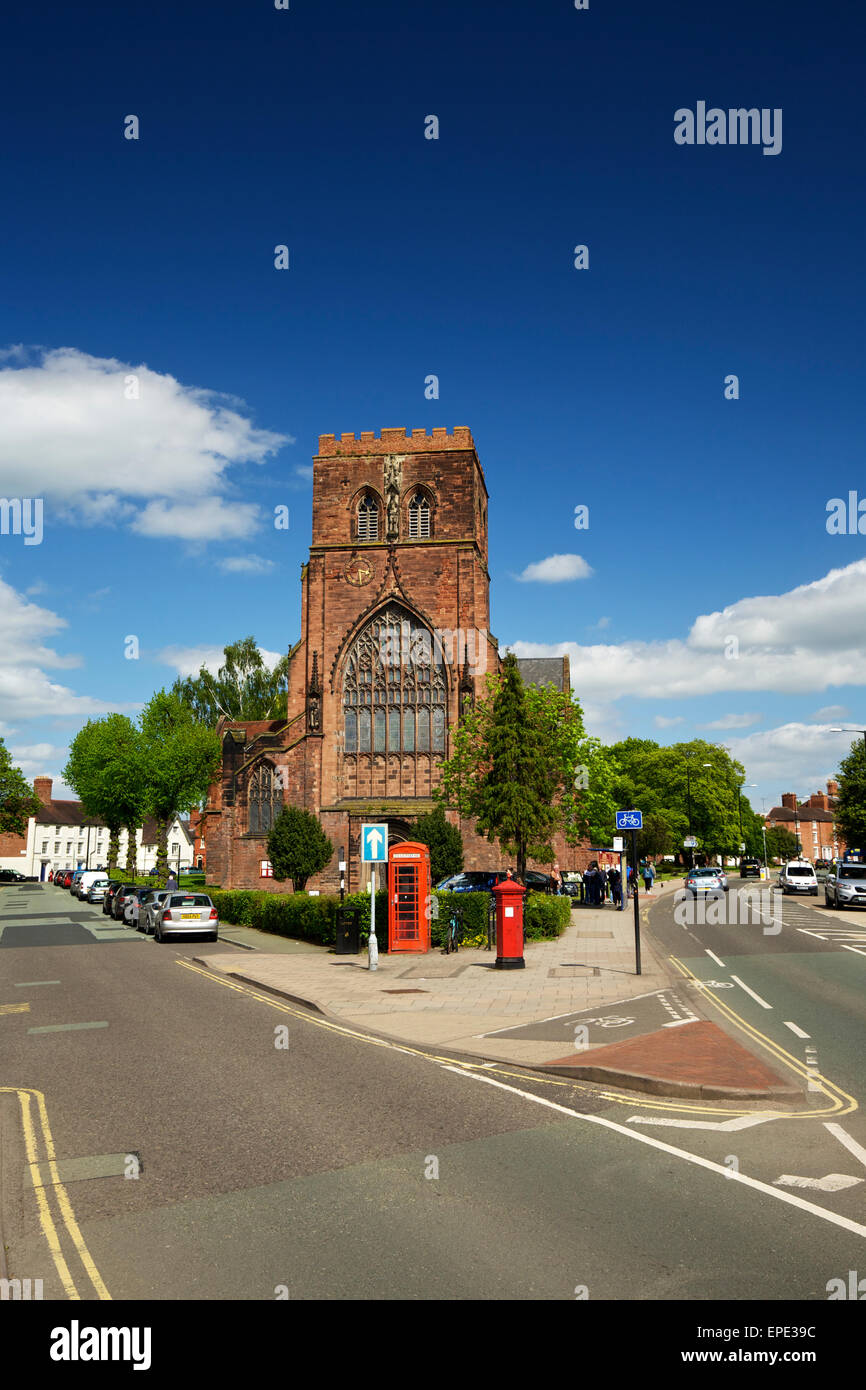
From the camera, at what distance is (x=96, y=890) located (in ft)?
183

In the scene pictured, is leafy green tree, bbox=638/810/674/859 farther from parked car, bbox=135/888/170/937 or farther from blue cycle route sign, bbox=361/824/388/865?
blue cycle route sign, bbox=361/824/388/865

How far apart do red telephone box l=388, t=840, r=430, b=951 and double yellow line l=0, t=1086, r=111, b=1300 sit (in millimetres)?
13831

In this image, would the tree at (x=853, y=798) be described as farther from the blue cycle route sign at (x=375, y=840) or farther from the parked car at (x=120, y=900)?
the blue cycle route sign at (x=375, y=840)

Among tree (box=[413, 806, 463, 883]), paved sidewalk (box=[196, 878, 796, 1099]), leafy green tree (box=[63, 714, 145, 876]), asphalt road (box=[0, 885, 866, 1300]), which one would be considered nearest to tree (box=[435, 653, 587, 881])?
tree (box=[413, 806, 463, 883])

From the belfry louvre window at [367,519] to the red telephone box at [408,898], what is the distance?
2825cm

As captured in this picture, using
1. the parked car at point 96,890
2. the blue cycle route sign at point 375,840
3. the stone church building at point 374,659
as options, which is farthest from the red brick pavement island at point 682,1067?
the parked car at point 96,890

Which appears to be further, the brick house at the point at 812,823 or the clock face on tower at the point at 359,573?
the brick house at the point at 812,823

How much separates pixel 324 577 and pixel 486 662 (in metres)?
9.49

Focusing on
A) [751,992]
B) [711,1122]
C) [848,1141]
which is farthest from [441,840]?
[848,1141]

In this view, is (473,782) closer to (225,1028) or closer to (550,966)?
(550,966)

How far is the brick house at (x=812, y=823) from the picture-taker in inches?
6029

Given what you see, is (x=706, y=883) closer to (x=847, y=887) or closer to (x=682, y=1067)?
(x=847, y=887)

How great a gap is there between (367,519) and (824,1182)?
44903 mm
